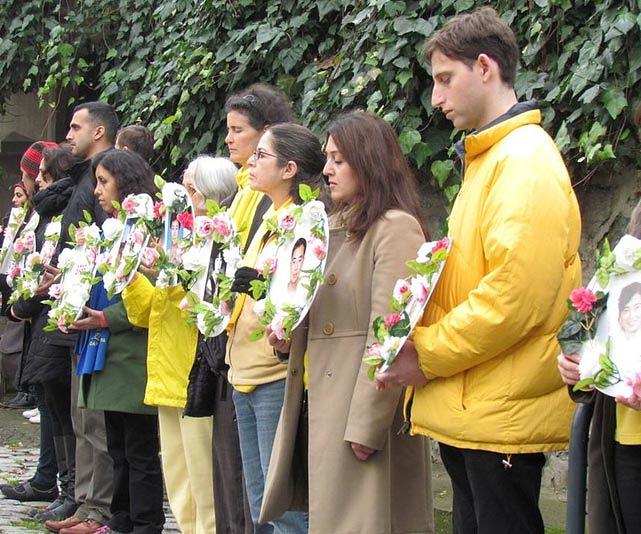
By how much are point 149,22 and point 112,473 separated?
438 centimetres

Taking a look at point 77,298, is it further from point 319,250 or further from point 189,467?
point 319,250

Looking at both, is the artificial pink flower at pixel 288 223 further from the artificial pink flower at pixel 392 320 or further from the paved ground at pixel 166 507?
the paved ground at pixel 166 507

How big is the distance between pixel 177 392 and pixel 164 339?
0.26 m

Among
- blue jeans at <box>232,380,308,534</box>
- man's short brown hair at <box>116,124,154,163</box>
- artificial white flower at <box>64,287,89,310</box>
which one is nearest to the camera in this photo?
blue jeans at <box>232,380,308,534</box>

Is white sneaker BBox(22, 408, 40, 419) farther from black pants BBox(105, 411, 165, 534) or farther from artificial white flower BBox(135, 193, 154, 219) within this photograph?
artificial white flower BBox(135, 193, 154, 219)

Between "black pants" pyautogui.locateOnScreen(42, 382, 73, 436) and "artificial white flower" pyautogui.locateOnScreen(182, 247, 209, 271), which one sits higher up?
"artificial white flower" pyautogui.locateOnScreen(182, 247, 209, 271)

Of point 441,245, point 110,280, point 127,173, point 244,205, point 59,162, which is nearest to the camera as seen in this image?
point 441,245

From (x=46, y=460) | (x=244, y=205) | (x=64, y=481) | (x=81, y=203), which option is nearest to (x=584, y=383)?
(x=244, y=205)

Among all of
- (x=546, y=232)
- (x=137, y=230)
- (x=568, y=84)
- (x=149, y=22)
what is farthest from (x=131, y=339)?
(x=149, y=22)

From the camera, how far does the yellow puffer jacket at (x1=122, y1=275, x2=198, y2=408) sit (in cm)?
552

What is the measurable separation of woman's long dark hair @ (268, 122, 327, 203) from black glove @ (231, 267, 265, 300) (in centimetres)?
43

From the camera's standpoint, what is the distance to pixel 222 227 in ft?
15.3

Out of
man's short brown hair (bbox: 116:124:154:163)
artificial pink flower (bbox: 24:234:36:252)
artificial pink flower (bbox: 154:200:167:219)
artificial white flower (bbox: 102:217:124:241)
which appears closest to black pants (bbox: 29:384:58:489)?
artificial pink flower (bbox: 24:234:36:252)

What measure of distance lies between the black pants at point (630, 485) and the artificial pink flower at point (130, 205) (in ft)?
9.26
